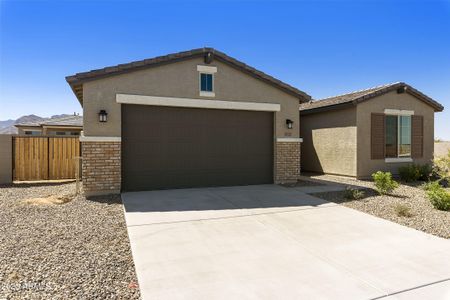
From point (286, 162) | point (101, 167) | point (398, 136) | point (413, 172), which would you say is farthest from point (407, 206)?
point (101, 167)

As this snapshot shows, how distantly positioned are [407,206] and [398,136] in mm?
6800

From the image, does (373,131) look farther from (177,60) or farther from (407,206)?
(177,60)

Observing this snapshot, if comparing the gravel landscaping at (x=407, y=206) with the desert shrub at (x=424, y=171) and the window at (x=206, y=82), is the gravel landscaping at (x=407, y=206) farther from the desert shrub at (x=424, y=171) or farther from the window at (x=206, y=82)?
the window at (x=206, y=82)

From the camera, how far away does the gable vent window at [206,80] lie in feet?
31.6

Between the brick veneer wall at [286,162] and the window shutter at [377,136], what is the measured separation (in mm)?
3914

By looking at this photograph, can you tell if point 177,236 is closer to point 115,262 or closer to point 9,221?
point 115,262

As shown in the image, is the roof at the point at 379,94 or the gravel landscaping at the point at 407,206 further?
the roof at the point at 379,94

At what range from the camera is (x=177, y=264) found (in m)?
4.00

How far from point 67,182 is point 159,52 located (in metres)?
6.66

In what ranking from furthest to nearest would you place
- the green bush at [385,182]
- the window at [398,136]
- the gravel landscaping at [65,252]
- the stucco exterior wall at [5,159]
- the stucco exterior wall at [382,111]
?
1. the window at [398,136]
2. the stucco exterior wall at [382,111]
3. the stucco exterior wall at [5,159]
4. the green bush at [385,182]
5. the gravel landscaping at [65,252]

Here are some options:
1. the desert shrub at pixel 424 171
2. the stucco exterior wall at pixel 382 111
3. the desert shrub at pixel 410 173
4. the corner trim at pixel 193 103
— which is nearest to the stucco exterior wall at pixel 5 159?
the corner trim at pixel 193 103

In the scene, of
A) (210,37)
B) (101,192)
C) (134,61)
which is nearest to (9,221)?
(101,192)

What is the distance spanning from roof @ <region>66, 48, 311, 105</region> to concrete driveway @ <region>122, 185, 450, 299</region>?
3936 mm

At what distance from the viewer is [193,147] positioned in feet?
31.7
